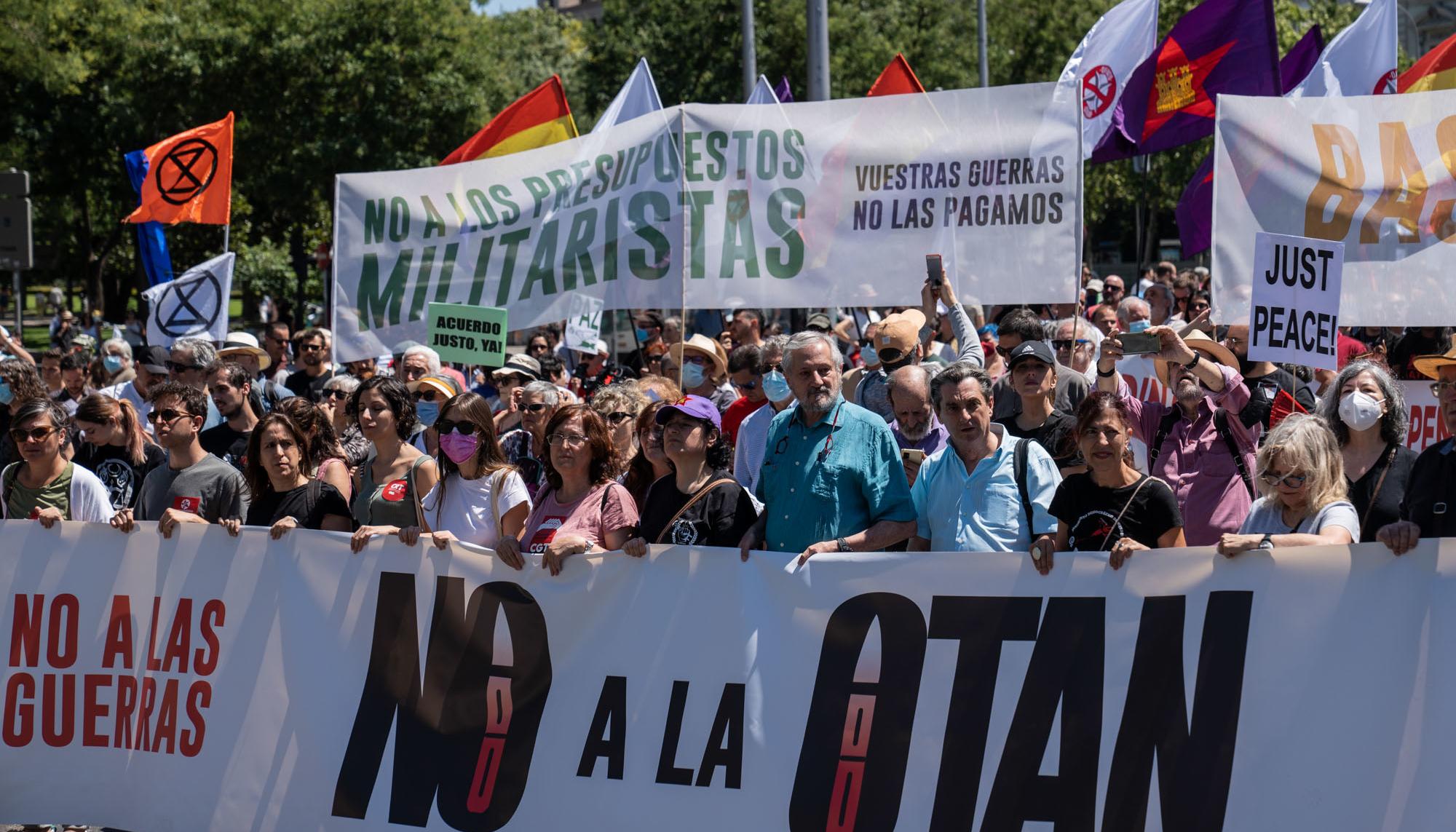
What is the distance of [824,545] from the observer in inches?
206

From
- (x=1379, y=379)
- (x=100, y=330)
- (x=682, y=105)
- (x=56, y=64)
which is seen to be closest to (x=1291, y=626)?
(x=1379, y=379)

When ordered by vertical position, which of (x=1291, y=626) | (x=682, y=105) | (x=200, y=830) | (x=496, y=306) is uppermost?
(x=682, y=105)

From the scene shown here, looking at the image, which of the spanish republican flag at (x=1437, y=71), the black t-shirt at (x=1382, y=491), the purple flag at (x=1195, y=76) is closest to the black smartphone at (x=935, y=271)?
the black t-shirt at (x=1382, y=491)

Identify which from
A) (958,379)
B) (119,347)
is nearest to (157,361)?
(119,347)

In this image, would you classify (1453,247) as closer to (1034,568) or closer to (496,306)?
(1034,568)

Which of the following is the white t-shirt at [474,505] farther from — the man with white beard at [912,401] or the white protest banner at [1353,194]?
the white protest banner at [1353,194]

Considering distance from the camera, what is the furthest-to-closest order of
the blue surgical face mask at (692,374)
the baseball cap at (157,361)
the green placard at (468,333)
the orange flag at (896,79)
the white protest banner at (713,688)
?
the orange flag at (896,79) → the baseball cap at (157,361) → the blue surgical face mask at (692,374) → the green placard at (468,333) → the white protest banner at (713,688)

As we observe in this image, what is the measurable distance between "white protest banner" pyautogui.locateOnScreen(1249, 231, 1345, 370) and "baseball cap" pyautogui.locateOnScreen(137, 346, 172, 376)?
6.36 metres

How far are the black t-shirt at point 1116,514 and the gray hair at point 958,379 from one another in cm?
50

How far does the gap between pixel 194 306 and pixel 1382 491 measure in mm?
8091

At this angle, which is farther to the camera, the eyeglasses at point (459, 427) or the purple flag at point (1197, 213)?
the purple flag at point (1197, 213)

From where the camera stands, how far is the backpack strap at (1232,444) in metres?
6.23

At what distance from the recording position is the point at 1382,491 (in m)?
5.29

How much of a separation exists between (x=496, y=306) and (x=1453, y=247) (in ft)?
14.5
